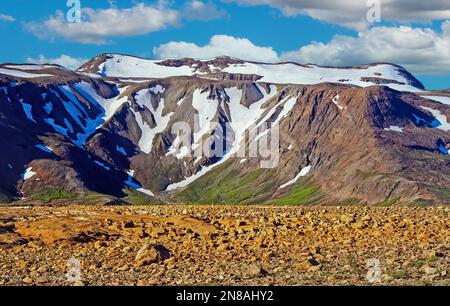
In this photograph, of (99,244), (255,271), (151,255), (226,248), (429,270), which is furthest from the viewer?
(99,244)

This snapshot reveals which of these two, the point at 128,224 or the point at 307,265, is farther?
the point at 128,224

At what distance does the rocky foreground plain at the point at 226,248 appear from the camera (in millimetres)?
24344

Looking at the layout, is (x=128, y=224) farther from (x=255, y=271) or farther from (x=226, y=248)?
(x=255, y=271)

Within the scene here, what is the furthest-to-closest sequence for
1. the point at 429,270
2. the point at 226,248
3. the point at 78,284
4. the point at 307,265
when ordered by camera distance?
1. the point at 226,248
2. the point at 307,265
3. the point at 429,270
4. the point at 78,284

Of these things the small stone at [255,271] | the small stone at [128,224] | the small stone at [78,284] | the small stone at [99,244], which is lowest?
the small stone at [78,284]

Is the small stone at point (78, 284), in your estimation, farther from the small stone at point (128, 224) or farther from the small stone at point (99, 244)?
the small stone at point (128, 224)

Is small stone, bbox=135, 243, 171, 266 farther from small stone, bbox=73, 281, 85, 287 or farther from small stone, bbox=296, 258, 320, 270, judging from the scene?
small stone, bbox=296, 258, 320, 270

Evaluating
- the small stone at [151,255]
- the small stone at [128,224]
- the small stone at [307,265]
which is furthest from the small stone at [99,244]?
the small stone at [307,265]

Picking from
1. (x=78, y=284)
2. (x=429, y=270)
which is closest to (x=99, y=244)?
(x=78, y=284)

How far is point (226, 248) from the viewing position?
31.2 meters

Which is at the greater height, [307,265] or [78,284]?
[307,265]

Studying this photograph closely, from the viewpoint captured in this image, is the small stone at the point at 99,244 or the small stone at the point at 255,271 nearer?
the small stone at the point at 255,271

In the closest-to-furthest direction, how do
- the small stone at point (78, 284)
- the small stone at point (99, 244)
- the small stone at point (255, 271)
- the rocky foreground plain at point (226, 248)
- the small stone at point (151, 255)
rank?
the small stone at point (78, 284) < the rocky foreground plain at point (226, 248) < the small stone at point (255, 271) < the small stone at point (151, 255) < the small stone at point (99, 244)
